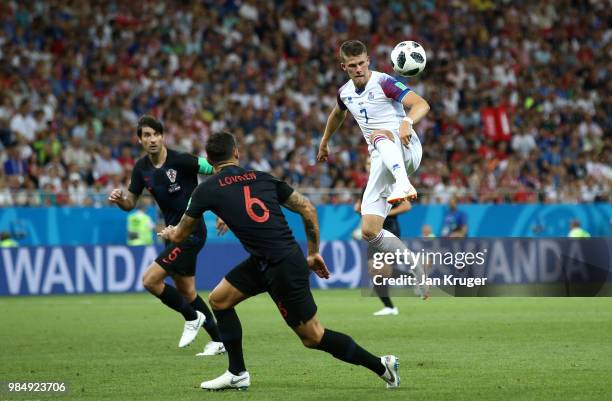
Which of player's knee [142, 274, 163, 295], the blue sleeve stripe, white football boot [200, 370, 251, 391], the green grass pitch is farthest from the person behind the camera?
player's knee [142, 274, 163, 295]

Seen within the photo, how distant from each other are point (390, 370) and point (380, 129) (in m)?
3.90

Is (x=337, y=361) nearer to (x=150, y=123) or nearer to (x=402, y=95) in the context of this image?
(x=402, y=95)

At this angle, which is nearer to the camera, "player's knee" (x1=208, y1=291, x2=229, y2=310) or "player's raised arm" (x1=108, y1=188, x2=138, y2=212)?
"player's knee" (x1=208, y1=291, x2=229, y2=310)

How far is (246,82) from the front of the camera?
28.4 metres

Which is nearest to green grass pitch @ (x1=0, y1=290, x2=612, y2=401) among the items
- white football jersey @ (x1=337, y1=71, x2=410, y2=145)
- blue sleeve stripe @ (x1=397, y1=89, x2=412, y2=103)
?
white football jersey @ (x1=337, y1=71, x2=410, y2=145)

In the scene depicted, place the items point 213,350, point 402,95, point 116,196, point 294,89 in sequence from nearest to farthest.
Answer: point 402,95 < point 213,350 < point 116,196 < point 294,89

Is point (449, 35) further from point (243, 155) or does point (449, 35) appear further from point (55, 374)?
point (55, 374)

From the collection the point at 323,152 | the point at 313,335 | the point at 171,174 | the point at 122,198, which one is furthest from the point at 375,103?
the point at 313,335

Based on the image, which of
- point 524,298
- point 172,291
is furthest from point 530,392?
point 524,298

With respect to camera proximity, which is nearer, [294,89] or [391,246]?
[391,246]

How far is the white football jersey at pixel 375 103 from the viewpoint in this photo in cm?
1184

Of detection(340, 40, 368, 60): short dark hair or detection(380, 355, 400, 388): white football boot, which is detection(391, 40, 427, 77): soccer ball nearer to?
detection(340, 40, 368, 60): short dark hair

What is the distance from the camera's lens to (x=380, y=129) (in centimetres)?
1209

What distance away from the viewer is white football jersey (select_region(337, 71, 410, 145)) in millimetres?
11836
